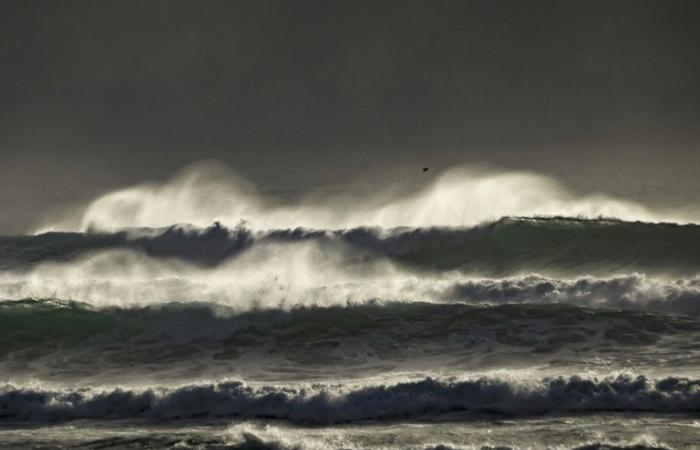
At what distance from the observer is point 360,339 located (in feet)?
64.9

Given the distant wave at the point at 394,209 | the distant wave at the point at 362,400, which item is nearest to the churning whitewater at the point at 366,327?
the distant wave at the point at 362,400

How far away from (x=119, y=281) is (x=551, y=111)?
130 metres

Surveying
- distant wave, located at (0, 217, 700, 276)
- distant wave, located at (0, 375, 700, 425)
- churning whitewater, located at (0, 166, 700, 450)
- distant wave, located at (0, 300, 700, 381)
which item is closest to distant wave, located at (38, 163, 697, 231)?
churning whitewater, located at (0, 166, 700, 450)

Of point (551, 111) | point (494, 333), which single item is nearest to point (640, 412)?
point (494, 333)

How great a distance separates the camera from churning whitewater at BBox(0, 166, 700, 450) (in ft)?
48.8

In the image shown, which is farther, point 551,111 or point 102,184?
point 551,111

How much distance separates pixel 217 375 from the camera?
1777 cm

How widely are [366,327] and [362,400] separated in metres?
5.03

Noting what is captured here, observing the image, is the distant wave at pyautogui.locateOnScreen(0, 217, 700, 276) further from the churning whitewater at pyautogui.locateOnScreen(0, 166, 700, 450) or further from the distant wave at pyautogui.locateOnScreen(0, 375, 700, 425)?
the distant wave at pyautogui.locateOnScreen(0, 375, 700, 425)

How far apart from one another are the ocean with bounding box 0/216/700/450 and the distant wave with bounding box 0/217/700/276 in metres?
0.08

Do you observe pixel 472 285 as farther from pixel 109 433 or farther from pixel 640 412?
pixel 109 433

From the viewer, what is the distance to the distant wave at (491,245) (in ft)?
82.9

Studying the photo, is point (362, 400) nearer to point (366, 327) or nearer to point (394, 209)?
point (366, 327)

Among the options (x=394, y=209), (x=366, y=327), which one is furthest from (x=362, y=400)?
(x=394, y=209)
